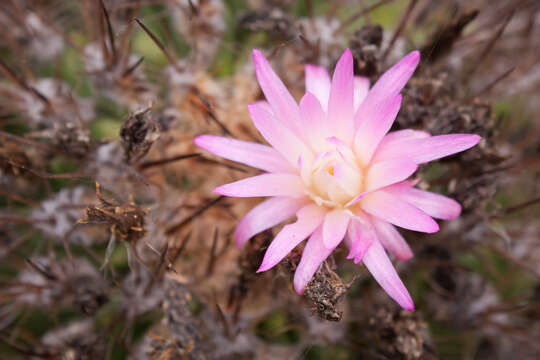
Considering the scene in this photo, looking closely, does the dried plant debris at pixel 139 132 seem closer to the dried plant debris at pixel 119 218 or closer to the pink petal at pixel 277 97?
the dried plant debris at pixel 119 218

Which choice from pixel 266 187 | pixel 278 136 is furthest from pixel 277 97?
pixel 266 187

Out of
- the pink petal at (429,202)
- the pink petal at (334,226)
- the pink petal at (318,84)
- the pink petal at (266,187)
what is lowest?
the pink petal at (429,202)

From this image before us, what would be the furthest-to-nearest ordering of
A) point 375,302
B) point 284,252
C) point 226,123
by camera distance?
point 226,123
point 375,302
point 284,252

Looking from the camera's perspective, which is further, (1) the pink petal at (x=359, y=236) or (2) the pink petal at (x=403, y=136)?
(2) the pink petal at (x=403, y=136)

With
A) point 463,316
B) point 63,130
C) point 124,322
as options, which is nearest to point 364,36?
point 63,130

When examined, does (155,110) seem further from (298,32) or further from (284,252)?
(284,252)

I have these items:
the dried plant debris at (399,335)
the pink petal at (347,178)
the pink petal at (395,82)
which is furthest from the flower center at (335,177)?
the dried plant debris at (399,335)

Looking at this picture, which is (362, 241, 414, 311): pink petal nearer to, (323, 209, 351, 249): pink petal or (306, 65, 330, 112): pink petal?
(323, 209, 351, 249): pink petal
